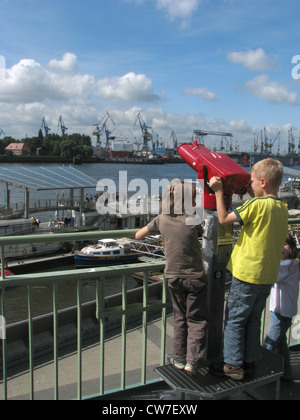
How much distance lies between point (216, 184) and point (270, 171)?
42 cm

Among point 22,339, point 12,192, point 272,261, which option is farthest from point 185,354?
point 12,192

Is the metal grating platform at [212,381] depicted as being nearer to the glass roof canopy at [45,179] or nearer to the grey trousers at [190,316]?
the grey trousers at [190,316]

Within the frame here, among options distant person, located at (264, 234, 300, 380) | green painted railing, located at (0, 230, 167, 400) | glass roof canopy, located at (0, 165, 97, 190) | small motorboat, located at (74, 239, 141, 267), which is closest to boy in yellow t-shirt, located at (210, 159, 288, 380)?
distant person, located at (264, 234, 300, 380)

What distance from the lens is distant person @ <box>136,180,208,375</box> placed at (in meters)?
2.87

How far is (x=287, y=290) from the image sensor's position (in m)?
3.42

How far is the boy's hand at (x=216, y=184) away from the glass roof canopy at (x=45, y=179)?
29443 millimetres

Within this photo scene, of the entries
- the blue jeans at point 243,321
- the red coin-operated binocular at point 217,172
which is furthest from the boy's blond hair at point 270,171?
the blue jeans at point 243,321

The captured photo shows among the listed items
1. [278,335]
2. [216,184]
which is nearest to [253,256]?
[216,184]

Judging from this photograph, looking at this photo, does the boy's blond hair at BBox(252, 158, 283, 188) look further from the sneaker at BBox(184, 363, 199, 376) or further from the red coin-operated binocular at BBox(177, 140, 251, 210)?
the sneaker at BBox(184, 363, 199, 376)

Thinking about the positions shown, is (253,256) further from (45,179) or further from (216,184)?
(45,179)

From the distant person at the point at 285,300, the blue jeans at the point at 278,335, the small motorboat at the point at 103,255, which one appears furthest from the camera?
the small motorboat at the point at 103,255

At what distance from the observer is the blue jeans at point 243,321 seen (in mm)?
2803

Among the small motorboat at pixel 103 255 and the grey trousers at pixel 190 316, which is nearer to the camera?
the grey trousers at pixel 190 316

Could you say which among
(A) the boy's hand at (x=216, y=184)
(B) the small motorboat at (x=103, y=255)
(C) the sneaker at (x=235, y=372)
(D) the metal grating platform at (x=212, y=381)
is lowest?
(B) the small motorboat at (x=103, y=255)
